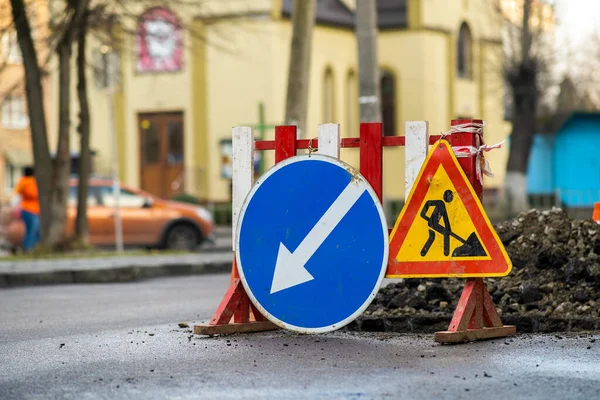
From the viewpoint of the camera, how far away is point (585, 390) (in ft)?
20.2

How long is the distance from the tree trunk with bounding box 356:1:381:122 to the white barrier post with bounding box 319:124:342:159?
38.6ft

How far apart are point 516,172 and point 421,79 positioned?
605 cm

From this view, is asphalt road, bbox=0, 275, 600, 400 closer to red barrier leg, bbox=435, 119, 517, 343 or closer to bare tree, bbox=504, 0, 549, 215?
red barrier leg, bbox=435, 119, 517, 343

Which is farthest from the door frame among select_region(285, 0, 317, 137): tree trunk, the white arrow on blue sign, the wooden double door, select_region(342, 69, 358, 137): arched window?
the white arrow on blue sign

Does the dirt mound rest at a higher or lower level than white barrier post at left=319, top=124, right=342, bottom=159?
lower

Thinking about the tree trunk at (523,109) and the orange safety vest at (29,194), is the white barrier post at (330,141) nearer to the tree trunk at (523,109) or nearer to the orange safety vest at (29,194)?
the orange safety vest at (29,194)

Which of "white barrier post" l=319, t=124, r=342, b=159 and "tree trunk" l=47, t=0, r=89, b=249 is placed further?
"tree trunk" l=47, t=0, r=89, b=249

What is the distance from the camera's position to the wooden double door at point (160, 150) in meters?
42.9

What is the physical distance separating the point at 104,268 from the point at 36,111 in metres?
5.41

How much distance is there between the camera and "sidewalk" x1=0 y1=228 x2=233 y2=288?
15812mm

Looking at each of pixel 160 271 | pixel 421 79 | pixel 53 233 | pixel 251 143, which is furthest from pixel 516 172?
pixel 251 143

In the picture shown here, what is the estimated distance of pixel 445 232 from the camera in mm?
7984

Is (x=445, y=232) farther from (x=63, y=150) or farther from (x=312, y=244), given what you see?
(x=63, y=150)

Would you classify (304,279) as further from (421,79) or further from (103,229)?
(421,79)
